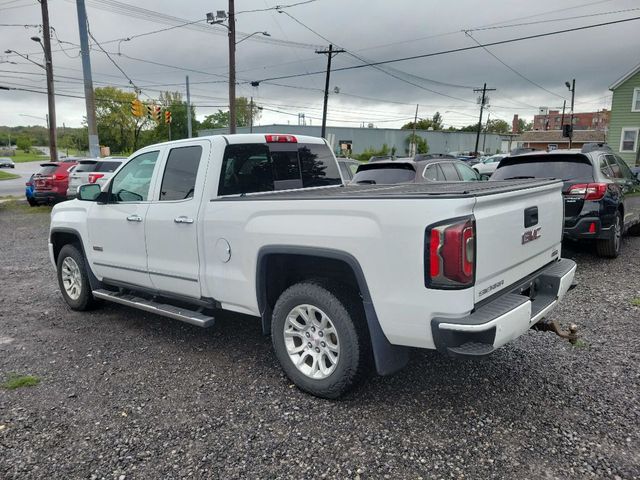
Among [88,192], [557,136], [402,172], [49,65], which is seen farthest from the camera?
[557,136]

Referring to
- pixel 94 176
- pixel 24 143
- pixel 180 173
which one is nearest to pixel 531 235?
pixel 180 173

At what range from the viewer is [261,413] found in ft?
11.1

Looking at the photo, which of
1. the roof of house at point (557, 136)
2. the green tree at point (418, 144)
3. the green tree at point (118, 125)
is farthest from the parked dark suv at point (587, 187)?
the green tree at point (118, 125)

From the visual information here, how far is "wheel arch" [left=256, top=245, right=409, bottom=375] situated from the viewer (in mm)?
3111

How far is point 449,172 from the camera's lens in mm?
9805

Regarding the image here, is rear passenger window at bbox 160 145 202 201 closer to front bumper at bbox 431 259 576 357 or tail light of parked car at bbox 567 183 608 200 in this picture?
front bumper at bbox 431 259 576 357

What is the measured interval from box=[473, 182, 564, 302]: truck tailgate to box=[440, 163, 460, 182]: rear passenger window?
573cm

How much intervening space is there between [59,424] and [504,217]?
3236 millimetres

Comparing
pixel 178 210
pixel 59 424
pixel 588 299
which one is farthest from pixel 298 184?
pixel 588 299

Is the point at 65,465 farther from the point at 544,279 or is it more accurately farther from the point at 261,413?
the point at 544,279

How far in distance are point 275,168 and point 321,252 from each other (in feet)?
5.24

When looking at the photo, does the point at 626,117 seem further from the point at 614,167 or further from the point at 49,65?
the point at 49,65

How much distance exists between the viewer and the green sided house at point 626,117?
3231 cm

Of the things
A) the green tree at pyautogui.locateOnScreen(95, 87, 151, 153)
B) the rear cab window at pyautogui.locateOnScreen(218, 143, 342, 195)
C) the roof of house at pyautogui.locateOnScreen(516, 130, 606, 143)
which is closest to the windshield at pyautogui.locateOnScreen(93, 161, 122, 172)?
the rear cab window at pyautogui.locateOnScreen(218, 143, 342, 195)
